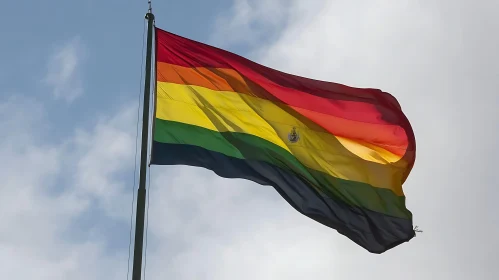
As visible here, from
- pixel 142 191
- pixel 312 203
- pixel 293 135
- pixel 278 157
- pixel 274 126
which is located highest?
pixel 274 126

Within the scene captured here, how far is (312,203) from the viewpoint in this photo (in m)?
19.8

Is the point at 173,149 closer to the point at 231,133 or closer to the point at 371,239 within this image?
the point at 231,133

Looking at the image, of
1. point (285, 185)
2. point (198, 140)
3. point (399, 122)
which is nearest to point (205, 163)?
point (198, 140)

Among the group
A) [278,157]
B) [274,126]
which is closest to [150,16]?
[274,126]

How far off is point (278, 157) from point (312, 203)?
1277mm

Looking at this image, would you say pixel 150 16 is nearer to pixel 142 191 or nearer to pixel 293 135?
pixel 293 135

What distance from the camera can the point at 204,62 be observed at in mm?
20469

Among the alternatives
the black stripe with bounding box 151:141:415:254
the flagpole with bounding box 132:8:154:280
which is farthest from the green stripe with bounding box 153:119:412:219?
the flagpole with bounding box 132:8:154:280

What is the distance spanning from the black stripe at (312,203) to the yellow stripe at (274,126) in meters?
0.75

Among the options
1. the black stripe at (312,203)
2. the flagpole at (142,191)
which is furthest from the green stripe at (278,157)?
the flagpole at (142,191)

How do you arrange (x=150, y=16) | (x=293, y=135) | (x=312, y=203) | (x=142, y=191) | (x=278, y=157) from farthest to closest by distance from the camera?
1. (x=293, y=135)
2. (x=278, y=157)
3. (x=312, y=203)
4. (x=150, y=16)
5. (x=142, y=191)

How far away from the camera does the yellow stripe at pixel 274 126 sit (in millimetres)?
19516

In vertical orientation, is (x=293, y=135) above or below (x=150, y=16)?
below

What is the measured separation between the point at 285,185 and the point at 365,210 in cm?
207
